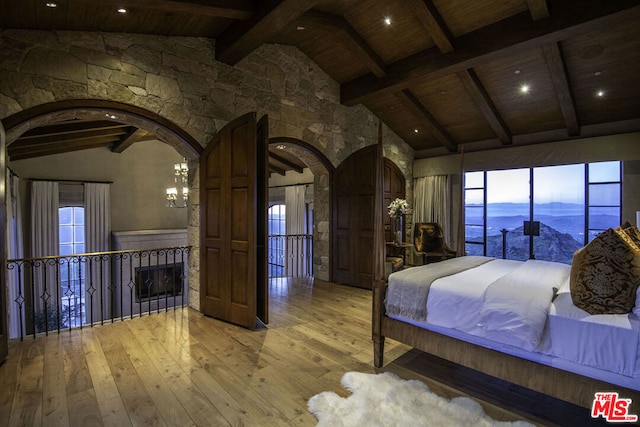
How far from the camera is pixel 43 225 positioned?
6.54m

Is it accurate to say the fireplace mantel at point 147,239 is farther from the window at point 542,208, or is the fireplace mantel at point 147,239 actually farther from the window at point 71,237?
the window at point 542,208

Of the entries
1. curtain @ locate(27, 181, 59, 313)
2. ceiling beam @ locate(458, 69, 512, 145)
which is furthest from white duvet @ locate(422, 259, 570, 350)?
curtain @ locate(27, 181, 59, 313)

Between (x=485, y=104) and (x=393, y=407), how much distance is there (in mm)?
5155

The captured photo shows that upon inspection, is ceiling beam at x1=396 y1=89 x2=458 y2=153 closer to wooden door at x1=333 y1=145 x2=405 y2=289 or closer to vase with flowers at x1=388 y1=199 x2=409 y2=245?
wooden door at x1=333 y1=145 x2=405 y2=289

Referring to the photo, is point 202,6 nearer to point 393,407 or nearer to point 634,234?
point 393,407

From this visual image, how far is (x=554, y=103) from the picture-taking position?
530 cm

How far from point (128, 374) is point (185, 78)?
3.35 meters

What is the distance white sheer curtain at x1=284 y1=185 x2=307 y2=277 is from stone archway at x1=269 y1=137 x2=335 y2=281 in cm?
243

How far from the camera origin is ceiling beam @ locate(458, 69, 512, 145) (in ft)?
16.2


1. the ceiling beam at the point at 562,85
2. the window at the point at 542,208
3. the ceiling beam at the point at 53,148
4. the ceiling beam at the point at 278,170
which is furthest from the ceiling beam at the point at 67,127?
the window at the point at 542,208

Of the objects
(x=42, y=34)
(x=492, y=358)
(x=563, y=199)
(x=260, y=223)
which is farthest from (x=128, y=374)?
(x=563, y=199)

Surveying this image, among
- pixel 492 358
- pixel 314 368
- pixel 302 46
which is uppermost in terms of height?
pixel 302 46

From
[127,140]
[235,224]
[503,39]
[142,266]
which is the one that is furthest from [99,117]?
[503,39]

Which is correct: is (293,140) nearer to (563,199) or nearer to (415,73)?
(415,73)
